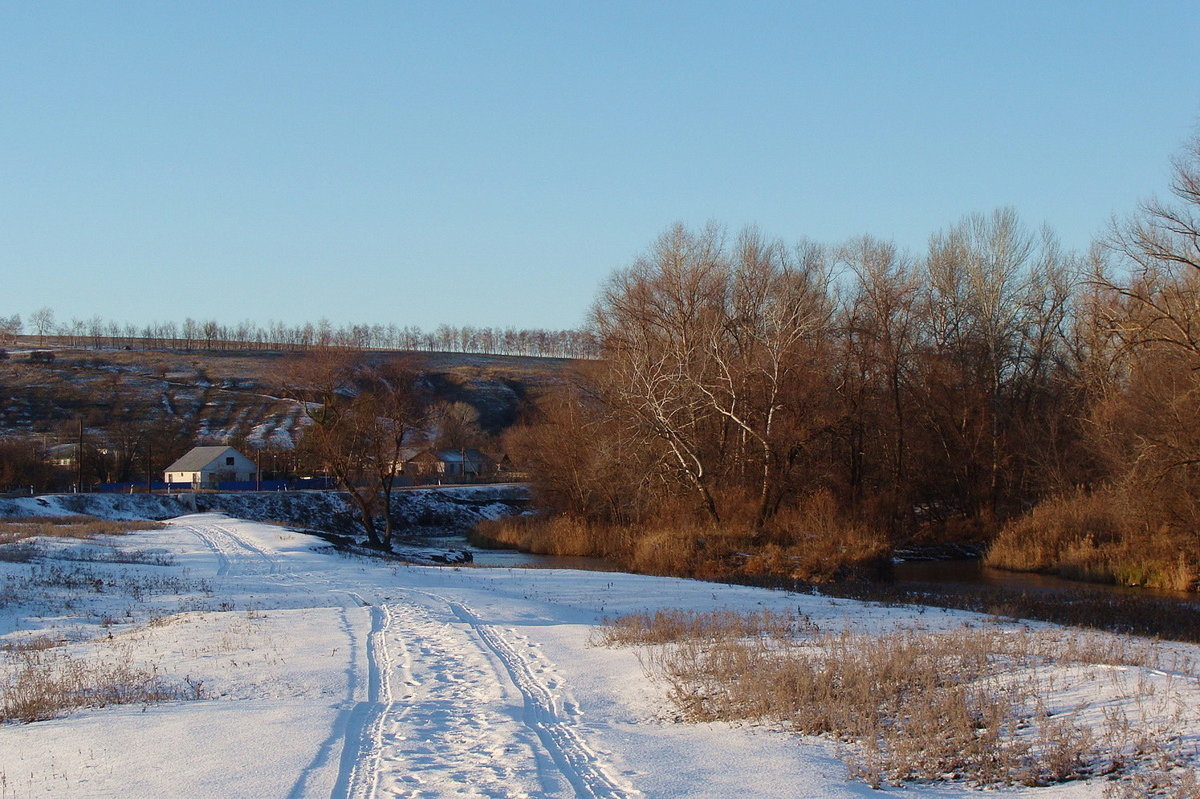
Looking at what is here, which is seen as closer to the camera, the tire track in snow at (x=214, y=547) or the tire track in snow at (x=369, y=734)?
the tire track in snow at (x=369, y=734)

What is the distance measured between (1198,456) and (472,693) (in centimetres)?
2487

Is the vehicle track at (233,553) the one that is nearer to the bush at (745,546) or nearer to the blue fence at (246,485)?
the bush at (745,546)

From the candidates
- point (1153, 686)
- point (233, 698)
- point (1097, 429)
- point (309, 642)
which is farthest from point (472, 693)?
point (1097, 429)

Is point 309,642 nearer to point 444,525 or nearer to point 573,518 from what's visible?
point 573,518

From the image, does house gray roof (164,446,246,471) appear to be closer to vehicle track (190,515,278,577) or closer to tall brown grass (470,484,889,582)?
vehicle track (190,515,278,577)

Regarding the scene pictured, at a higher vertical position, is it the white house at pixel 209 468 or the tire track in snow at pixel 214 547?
the white house at pixel 209 468

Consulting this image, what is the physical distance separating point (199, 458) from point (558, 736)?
299ft

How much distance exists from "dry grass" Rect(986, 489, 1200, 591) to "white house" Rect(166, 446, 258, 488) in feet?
240

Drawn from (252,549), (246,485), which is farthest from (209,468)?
(252,549)

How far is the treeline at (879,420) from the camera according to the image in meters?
28.0

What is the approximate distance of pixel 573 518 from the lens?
4484cm

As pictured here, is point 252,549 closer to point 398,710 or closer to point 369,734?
point 398,710

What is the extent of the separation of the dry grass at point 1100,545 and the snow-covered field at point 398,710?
1315 centimetres

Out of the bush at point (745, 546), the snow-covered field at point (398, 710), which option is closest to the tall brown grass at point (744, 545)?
the bush at point (745, 546)
